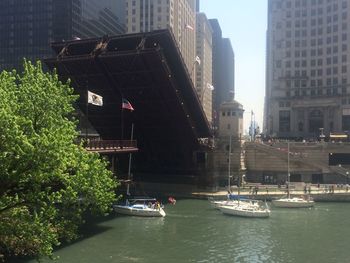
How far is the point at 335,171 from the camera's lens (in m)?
96.1

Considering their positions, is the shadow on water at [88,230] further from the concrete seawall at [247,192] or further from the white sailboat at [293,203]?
the white sailboat at [293,203]

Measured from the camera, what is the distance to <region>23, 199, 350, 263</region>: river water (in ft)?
136

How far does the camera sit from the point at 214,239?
4897cm

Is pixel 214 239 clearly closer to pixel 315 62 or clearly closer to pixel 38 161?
pixel 38 161

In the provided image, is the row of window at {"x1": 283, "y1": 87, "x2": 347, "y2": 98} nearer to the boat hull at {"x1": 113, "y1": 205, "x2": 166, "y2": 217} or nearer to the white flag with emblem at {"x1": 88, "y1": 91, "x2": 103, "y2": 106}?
the boat hull at {"x1": 113, "y1": 205, "x2": 166, "y2": 217}

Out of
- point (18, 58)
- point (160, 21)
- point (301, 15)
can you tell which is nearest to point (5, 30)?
point (18, 58)

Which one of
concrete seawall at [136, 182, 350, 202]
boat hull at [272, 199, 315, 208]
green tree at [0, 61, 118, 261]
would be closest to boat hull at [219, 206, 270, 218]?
boat hull at [272, 199, 315, 208]

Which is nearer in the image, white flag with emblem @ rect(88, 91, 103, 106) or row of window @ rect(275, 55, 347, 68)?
white flag with emblem @ rect(88, 91, 103, 106)

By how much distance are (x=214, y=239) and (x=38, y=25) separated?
11335cm

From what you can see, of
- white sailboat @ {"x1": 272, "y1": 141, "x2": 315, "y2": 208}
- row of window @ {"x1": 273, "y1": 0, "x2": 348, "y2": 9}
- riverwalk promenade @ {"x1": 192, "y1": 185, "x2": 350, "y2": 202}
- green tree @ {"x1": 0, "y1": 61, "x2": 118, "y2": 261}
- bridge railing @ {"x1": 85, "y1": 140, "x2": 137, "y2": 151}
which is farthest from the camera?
row of window @ {"x1": 273, "y1": 0, "x2": 348, "y2": 9}

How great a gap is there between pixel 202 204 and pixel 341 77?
87630 mm

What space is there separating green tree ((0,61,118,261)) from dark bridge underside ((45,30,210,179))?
1086 inches

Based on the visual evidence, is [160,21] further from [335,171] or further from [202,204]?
[202,204]

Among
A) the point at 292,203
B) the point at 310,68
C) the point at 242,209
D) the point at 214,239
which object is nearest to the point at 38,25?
the point at 310,68
